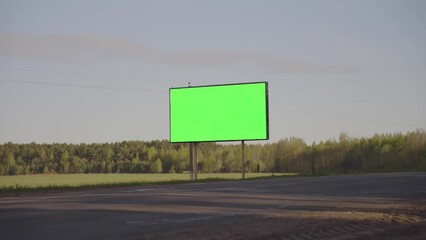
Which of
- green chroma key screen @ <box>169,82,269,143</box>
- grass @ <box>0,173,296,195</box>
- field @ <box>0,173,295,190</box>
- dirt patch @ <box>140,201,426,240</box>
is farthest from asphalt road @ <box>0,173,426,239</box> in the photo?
green chroma key screen @ <box>169,82,269,143</box>

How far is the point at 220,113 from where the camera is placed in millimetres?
44531

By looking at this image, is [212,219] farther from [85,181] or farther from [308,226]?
[85,181]

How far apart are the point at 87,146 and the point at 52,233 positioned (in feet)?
330

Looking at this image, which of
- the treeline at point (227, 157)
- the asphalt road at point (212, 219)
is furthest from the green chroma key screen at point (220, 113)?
the treeline at point (227, 157)

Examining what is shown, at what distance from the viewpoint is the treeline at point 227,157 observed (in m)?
92.2

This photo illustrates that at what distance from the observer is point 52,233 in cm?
1114

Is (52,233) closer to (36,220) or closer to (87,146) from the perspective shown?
(36,220)

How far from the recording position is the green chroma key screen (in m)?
44.0

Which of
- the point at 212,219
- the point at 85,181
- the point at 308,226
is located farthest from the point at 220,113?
the point at 308,226

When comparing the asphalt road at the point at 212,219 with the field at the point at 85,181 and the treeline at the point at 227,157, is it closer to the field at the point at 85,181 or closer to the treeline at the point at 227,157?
the field at the point at 85,181

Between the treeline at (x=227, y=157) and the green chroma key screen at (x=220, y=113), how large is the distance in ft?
145

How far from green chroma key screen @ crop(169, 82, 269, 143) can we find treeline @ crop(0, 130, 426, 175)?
44.3 meters

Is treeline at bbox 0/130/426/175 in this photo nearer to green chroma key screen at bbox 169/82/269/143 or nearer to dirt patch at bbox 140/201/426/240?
green chroma key screen at bbox 169/82/269/143

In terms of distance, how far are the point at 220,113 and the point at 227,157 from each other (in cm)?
5321
